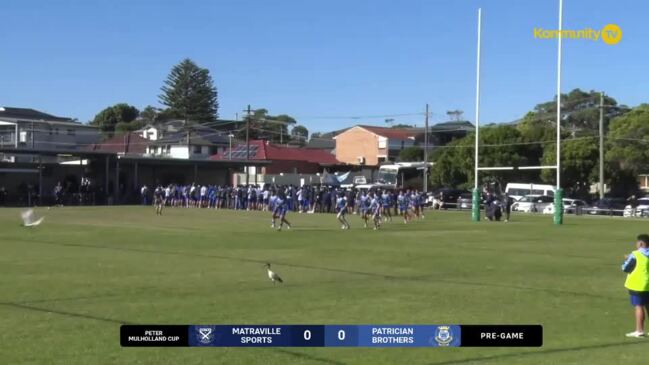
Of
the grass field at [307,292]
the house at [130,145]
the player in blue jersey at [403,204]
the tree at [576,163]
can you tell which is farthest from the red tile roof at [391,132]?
the grass field at [307,292]

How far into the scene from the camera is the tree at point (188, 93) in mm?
139250

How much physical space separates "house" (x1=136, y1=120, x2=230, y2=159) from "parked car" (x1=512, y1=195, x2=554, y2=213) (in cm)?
4295

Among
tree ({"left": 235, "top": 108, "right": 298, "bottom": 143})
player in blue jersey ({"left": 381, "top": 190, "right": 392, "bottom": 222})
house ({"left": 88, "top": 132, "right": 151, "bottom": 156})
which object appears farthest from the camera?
tree ({"left": 235, "top": 108, "right": 298, "bottom": 143})

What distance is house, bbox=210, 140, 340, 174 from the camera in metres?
97.7

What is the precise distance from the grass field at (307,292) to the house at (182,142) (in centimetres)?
7020

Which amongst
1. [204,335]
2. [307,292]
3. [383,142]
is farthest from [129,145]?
[204,335]

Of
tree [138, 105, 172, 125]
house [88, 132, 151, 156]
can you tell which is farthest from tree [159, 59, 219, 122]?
house [88, 132, 151, 156]

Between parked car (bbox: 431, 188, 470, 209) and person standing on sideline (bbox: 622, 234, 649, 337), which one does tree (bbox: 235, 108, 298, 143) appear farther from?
person standing on sideline (bbox: 622, 234, 649, 337)

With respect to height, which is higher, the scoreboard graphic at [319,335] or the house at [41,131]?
the house at [41,131]

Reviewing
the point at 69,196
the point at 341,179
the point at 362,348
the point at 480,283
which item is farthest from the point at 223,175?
the point at 362,348

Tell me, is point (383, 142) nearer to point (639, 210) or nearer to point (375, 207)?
point (639, 210)

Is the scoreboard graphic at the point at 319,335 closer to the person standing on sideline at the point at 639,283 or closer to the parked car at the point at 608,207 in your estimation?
the person standing on sideline at the point at 639,283

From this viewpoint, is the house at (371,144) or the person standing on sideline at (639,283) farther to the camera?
the house at (371,144)

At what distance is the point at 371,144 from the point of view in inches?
4419
